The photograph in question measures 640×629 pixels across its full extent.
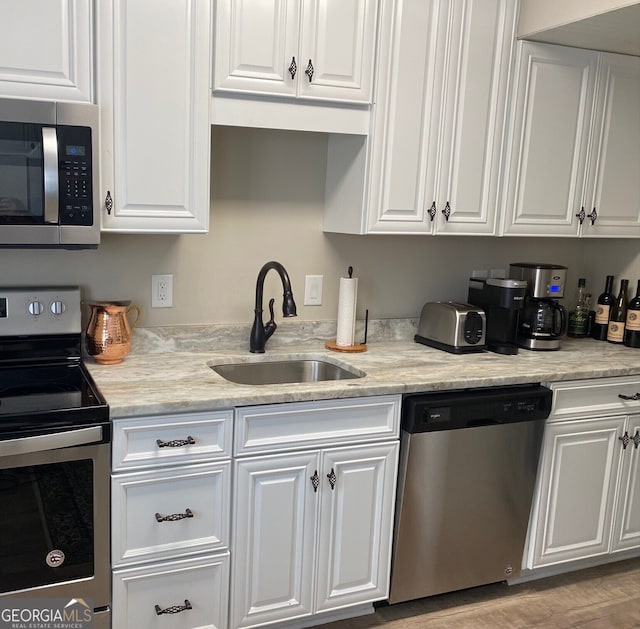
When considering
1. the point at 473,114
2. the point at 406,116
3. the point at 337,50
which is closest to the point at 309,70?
the point at 337,50

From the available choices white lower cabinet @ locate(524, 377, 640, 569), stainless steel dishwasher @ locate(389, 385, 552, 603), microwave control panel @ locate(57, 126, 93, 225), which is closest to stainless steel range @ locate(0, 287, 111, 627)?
microwave control panel @ locate(57, 126, 93, 225)

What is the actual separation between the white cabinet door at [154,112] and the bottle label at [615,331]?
6.46ft

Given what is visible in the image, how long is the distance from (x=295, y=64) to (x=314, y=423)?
117 cm

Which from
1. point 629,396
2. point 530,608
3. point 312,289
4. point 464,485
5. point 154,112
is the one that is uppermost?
point 154,112

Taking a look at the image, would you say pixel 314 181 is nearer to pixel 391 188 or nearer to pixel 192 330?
pixel 391 188

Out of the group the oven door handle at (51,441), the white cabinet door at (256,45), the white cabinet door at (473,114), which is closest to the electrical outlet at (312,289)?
the white cabinet door at (473,114)

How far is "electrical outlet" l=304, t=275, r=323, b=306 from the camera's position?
2879mm

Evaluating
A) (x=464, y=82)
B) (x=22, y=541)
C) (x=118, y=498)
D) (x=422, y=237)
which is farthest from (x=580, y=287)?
(x=22, y=541)

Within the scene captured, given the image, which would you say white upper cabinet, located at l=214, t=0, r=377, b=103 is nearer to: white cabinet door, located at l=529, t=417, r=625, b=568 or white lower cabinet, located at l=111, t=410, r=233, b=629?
white lower cabinet, located at l=111, t=410, r=233, b=629

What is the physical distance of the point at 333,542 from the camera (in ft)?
7.77

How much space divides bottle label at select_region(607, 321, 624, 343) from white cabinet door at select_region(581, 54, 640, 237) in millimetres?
399

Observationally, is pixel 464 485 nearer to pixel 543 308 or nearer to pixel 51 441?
pixel 543 308

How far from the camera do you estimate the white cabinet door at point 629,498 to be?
2.85m

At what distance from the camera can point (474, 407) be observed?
245cm
